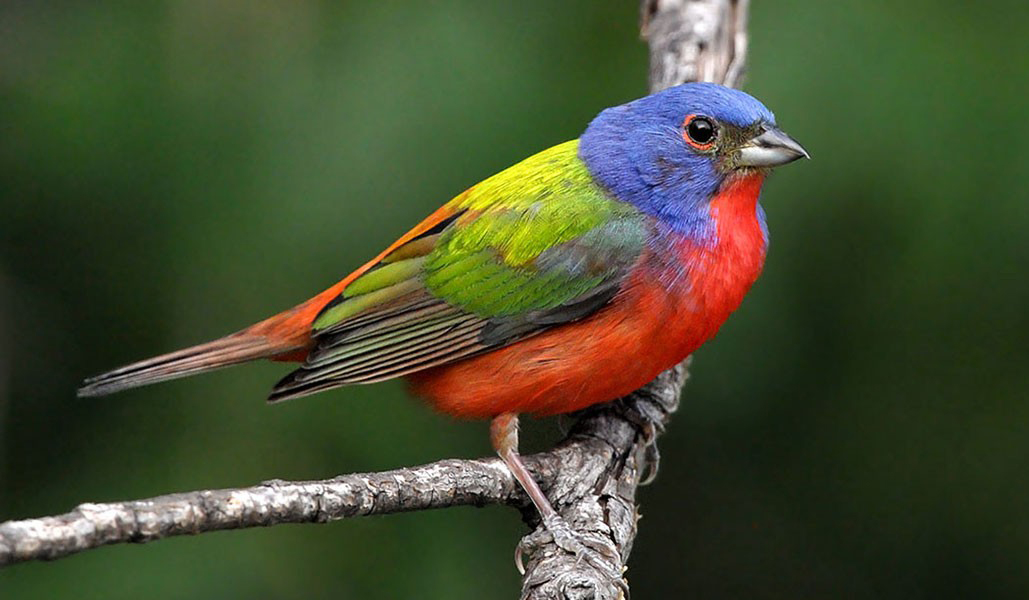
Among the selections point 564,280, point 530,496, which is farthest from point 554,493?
point 564,280

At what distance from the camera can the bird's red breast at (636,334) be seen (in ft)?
11.0

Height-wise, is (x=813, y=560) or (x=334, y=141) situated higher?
(x=334, y=141)

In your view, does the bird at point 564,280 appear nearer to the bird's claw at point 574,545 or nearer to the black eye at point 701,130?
the black eye at point 701,130

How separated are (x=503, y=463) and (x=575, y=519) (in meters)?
0.24

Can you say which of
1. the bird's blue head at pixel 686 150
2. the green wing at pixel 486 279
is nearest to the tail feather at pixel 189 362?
the green wing at pixel 486 279

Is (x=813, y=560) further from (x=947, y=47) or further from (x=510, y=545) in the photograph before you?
(x=947, y=47)

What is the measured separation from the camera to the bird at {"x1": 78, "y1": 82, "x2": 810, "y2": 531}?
338 centimetres

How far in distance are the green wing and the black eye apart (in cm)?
28

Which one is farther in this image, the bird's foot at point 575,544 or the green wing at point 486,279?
the green wing at point 486,279

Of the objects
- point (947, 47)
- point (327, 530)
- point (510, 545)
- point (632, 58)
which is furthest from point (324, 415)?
point (947, 47)

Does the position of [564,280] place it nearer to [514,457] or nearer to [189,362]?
[514,457]

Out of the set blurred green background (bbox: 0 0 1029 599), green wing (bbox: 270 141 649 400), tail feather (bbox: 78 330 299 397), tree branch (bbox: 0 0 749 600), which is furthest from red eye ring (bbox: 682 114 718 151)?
tail feather (bbox: 78 330 299 397)

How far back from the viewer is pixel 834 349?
14.1 feet

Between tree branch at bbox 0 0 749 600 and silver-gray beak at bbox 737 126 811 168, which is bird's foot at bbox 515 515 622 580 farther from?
silver-gray beak at bbox 737 126 811 168
